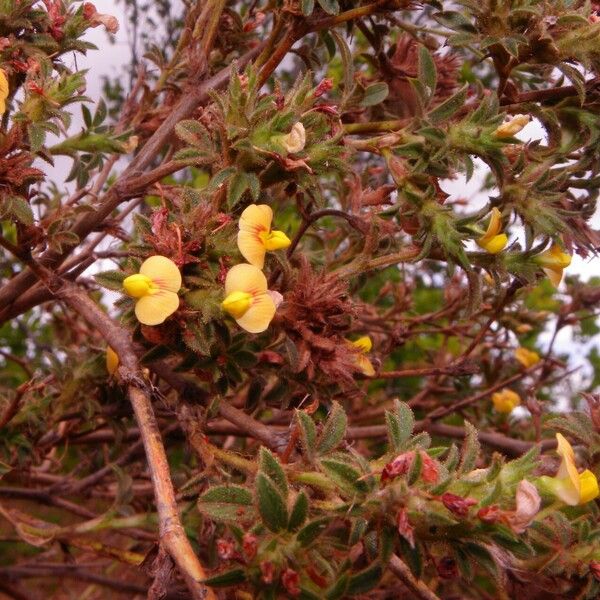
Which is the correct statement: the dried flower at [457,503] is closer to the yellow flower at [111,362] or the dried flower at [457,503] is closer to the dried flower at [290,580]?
the dried flower at [290,580]

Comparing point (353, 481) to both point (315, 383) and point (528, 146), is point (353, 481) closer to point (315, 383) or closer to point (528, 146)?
point (315, 383)

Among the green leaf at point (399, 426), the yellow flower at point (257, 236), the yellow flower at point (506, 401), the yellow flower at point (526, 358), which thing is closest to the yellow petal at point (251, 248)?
the yellow flower at point (257, 236)

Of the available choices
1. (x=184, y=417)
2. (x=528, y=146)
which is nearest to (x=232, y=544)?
(x=184, y=417)

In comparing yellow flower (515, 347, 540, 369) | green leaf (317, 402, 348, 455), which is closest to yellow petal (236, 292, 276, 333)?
green leaf (317, 402, 348, 455)

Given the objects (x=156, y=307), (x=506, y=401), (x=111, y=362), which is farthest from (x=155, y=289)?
(x=506, y=401)

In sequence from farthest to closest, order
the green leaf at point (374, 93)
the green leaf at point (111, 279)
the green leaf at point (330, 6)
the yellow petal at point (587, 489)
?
the green leaf at point (374, 93), the green leaf at point (330, 6), the green leaf at point (111, 279), the yellow petal at point (587, 489)

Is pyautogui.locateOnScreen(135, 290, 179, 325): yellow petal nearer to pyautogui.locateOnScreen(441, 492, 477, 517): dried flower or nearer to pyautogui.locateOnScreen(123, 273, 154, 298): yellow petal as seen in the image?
pyautogui.locateOnScreen(123, 273, 154, 298): yellow petal
